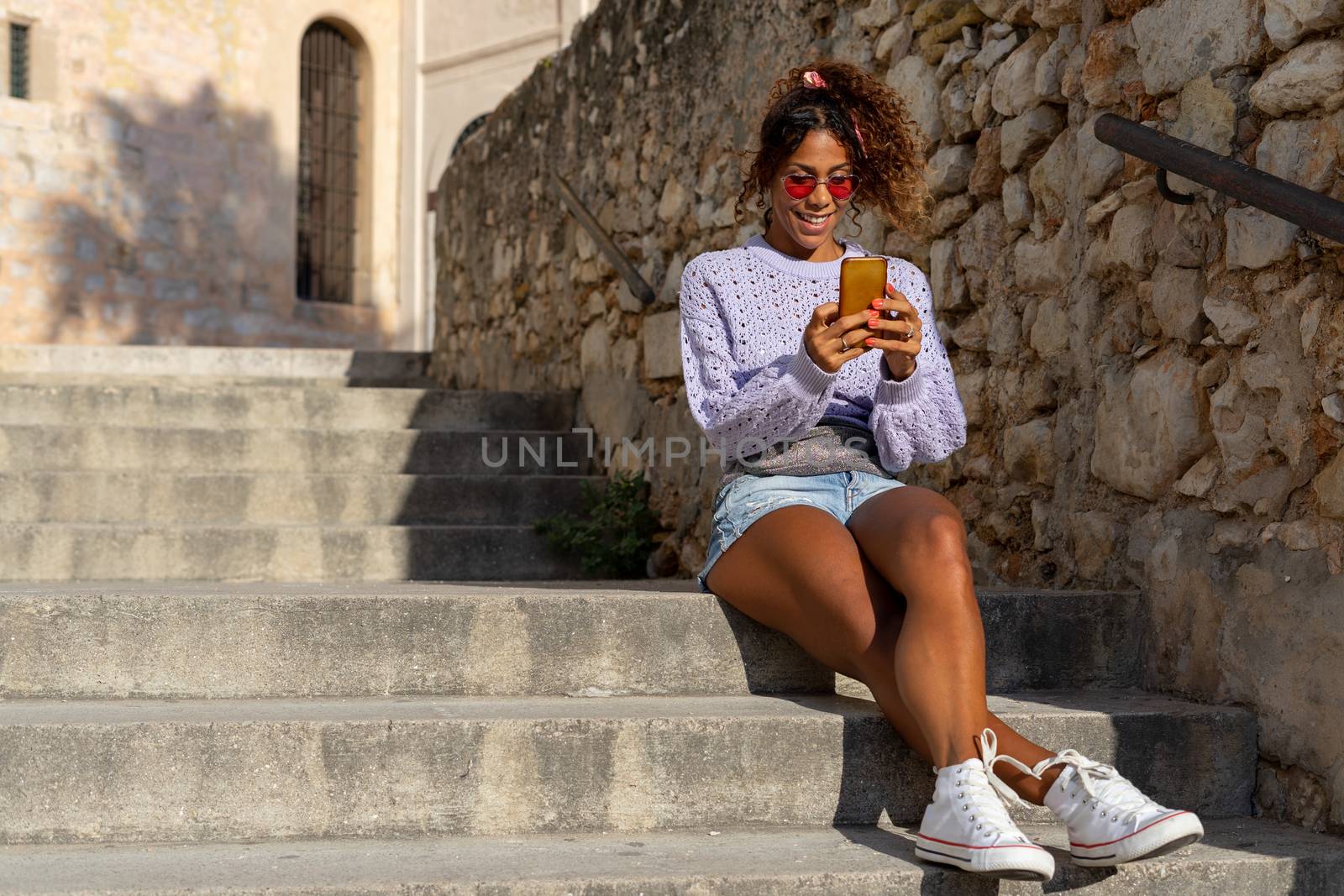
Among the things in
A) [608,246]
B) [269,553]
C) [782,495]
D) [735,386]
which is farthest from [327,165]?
[782,495]

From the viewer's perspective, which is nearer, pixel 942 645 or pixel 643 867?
pixel 643 867

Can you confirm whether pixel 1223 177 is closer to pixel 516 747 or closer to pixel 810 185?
pixel 810 185

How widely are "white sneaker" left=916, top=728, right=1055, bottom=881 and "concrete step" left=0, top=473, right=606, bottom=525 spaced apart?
266 cm

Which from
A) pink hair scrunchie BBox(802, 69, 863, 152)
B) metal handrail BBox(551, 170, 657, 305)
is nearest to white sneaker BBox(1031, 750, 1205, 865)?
pink hair scrunchie BBox(802, 69, 863, 152)

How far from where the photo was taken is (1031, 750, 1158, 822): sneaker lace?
186 cm

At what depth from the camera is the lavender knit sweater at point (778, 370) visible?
2.38m

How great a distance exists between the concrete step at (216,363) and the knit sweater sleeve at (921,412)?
14.6ft

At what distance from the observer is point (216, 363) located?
6.87 meters

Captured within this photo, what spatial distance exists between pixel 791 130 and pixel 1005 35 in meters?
0.72

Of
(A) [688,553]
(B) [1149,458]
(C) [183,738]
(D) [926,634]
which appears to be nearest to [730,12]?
(A) [688,553]

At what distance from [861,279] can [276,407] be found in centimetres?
330

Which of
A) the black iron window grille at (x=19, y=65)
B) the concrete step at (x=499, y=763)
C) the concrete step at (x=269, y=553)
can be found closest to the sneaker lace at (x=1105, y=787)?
the concrete step at (x=499, y=763)

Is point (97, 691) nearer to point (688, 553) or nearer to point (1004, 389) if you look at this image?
point (1004, 389)

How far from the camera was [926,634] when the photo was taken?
79.6 inches
